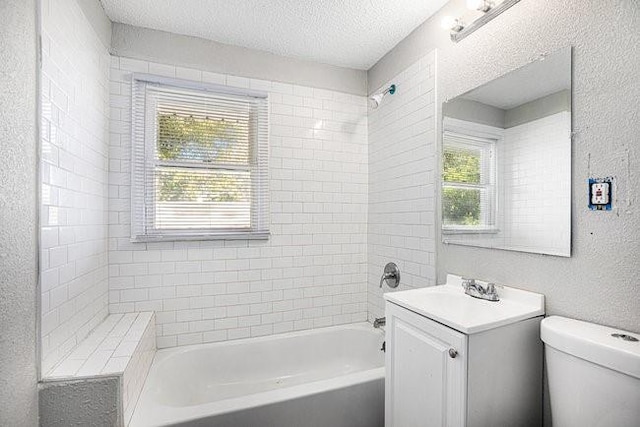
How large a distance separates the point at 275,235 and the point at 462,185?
4.51 feet

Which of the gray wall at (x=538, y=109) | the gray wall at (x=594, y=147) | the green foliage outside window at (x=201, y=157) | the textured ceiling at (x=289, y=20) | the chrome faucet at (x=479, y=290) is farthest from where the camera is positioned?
the green foliage outside window at (x=201, y=157)

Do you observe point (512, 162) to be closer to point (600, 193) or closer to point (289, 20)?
point (600, 193)

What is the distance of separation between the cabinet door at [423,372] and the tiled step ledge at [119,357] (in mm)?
1224

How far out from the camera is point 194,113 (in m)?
2.22

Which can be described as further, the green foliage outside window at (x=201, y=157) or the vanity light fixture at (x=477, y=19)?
the green foliage outside window at (x=201, y=157)

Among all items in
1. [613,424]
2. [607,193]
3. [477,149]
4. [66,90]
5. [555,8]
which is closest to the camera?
[613,424]

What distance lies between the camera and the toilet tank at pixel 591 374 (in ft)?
3.05

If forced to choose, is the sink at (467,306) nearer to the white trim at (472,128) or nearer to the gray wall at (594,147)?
the gray wall at (594,147)

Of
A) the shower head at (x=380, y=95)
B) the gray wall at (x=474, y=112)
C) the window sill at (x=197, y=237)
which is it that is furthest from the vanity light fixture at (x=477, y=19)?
the window sill at (x=197, y=237)

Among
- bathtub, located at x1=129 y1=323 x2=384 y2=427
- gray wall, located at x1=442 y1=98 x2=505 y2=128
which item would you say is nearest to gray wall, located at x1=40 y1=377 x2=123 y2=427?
bathtub, located at x1=129 y1=323 x2=384 y2=427

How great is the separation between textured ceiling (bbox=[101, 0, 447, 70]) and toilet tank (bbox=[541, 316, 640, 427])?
1838 millimetres

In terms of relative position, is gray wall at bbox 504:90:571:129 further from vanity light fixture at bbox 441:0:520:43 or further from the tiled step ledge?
the tiled step ledge

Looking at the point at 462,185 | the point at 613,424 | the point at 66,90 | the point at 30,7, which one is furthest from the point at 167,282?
the point at 613,424

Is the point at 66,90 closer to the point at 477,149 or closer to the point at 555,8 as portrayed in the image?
the point at 477,149
